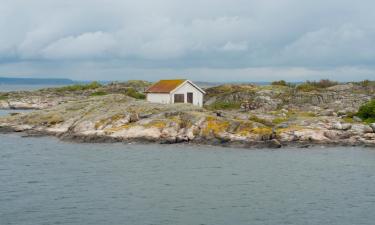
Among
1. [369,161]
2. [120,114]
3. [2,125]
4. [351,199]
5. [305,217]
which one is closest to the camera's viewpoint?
[305,217]

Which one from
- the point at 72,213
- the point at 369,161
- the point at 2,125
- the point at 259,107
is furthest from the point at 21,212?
the point at 259,107

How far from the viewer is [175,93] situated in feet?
244

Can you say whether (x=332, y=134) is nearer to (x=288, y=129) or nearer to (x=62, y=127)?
(x=288, y=129)

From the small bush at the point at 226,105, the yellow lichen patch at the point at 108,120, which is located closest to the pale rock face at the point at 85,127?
the yellow lichen patch at the point at 108,120

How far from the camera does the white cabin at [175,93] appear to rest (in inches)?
2913

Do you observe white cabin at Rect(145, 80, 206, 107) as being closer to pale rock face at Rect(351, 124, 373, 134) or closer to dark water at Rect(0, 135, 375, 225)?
dark water at Rect(0, 135, 375, 225)

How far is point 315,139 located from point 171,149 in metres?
15.1

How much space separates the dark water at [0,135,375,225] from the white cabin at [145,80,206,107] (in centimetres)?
1862

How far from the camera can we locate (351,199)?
35.5 meters

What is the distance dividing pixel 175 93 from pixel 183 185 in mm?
35578

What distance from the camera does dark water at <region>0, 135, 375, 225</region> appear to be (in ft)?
104

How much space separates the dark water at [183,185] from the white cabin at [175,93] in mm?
18624

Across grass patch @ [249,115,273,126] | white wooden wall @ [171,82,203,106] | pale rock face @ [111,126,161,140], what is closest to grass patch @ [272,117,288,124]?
grass patch @ [249,115,273,126]

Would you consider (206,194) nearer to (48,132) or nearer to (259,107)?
(48,132)
